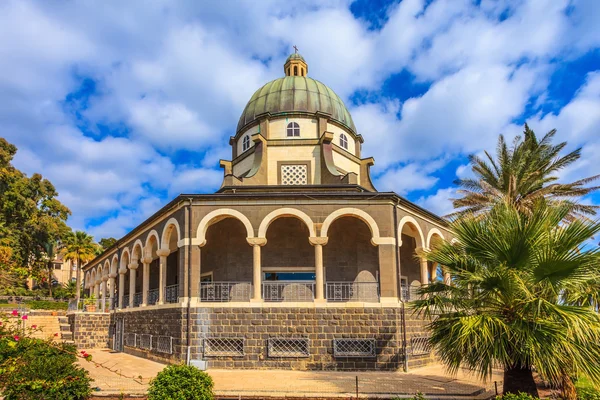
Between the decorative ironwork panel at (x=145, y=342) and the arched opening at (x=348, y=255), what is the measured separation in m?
7.97

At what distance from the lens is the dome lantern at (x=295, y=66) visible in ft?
94.0

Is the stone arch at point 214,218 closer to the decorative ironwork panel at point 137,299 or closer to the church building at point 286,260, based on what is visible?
the church building at point 286,260

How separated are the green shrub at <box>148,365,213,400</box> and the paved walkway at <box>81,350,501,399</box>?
1.81m

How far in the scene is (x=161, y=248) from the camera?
63.9 ft

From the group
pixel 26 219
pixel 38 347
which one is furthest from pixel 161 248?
pixel 26 219

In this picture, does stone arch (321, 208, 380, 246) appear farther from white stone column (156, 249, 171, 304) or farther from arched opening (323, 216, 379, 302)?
white stone column (156, 249, 171, 304)

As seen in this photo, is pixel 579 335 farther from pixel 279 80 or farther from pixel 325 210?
pixel 279 80

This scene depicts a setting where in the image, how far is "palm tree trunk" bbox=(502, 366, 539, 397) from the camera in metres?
8.99

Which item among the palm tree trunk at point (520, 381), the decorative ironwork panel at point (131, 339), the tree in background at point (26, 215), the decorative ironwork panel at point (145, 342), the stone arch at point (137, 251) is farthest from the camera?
the tree in background at point (26, 215)

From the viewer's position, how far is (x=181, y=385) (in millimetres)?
8648

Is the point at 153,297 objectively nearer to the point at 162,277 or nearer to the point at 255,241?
the point at 162,277

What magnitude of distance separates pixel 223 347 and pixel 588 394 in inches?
450

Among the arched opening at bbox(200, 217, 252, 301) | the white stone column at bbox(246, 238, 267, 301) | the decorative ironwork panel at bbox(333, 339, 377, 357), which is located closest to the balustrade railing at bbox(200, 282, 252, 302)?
the arched opening at bbox(200, 217, 252, 301)

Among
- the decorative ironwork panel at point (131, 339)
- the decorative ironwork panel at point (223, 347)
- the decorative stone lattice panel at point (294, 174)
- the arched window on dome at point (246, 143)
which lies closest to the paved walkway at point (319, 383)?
the decorative ironwork panel at point (223, 347)
